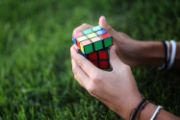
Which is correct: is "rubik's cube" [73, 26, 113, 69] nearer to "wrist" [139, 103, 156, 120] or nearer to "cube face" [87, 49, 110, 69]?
"cube face" [87, 49, 110, 69]

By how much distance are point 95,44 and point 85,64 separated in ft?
0.35

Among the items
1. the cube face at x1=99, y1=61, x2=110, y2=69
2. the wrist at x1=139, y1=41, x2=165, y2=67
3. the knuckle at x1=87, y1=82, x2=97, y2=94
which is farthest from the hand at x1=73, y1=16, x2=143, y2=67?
the knuckle at x1=87, y1=82, x2=97, y2=94

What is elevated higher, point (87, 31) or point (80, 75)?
point (87, 31)

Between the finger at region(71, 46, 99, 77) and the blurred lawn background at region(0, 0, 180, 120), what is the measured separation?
1.36ft

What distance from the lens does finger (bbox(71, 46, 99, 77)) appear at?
1.69m

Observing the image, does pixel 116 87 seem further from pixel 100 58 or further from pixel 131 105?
pixel 100 58

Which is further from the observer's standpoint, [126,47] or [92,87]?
[126,47]

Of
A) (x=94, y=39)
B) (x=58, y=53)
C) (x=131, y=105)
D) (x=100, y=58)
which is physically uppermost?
(x=94, y=39)

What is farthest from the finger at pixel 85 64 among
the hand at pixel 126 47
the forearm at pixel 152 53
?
the forearm at pixel 152 53

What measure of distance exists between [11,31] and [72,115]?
3.96 feet

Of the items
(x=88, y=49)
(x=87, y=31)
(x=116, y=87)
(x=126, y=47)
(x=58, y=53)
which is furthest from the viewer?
(x=58, y=53)

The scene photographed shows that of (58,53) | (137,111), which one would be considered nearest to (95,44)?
(137,111)

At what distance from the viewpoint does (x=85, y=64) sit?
1.73 meters

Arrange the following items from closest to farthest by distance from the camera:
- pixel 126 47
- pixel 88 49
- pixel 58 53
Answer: pixel 88 49 < pixel 126 47 < pixel 58 53
